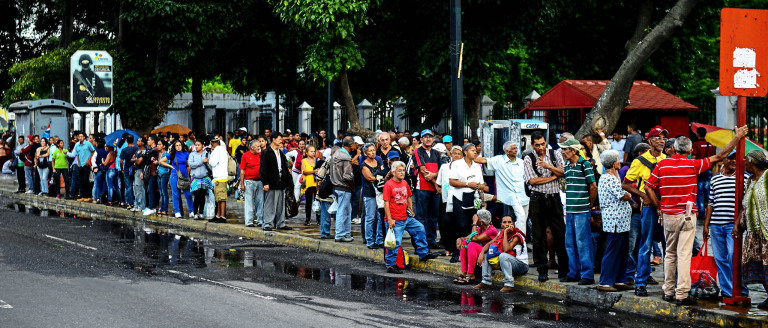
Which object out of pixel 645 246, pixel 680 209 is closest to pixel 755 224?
pixel 680 209

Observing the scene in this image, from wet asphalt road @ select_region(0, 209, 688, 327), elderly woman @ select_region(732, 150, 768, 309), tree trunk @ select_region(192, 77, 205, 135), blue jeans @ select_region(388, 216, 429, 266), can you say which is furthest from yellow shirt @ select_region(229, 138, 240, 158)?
elderly woman @ select_region(732, 150, 768, 309)

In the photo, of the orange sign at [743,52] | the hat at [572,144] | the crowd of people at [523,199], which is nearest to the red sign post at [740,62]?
the orange sign at [743,52]

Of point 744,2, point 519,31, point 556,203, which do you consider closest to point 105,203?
point 519,31

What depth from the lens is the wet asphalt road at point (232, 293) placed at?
29.9 feet

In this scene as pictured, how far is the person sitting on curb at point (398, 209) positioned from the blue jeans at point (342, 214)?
2246 millimetres

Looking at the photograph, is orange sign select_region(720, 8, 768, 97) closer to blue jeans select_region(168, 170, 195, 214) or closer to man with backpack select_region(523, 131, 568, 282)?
man with backpack select_region(523, 131, 568, 282)

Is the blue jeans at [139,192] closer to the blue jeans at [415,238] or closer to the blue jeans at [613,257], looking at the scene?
the blue jeans at [415,238]

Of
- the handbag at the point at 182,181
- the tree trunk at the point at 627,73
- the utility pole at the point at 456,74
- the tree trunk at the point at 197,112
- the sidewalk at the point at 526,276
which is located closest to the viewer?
the sidewalk at the point at 526,276

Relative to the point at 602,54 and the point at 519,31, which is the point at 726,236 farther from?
the point at 602,54

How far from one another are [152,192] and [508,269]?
11798mm

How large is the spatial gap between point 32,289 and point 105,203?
13.9 m

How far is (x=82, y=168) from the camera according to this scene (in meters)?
24.9

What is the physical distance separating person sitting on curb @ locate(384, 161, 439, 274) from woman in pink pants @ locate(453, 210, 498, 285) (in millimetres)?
1367

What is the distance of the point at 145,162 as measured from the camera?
2066cm
